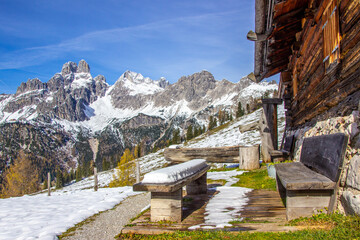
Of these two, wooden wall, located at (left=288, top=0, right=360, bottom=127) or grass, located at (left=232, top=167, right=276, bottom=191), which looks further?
grass, located at (left=232, top=167, right=276, bottom=191)

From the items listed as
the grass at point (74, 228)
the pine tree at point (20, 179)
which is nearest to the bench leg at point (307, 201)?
the grass at point (74, 228)

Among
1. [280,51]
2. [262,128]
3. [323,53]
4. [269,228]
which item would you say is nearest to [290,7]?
[323,53]

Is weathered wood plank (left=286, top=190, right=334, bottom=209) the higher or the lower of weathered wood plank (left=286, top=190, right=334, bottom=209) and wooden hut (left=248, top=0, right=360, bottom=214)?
the lower

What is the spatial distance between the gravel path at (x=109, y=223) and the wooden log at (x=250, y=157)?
567cm

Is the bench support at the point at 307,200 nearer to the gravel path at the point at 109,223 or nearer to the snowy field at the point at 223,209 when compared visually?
the snowy field at the point at 223,209

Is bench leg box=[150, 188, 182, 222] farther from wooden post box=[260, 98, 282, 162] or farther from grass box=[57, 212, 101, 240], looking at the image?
Result: wooden post box=[260, 98, 282, 162]

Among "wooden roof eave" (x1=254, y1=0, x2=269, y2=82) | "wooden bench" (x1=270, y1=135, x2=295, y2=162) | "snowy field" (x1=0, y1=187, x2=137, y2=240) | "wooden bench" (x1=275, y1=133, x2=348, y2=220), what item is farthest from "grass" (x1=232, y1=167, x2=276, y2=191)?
"snowy field" (x1=0, y1=187, x2=137, y2=240)

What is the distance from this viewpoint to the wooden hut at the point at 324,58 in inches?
169

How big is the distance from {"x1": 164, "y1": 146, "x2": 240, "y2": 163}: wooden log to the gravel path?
4.31m

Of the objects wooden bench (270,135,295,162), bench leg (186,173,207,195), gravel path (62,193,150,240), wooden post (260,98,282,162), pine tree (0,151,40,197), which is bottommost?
→ pine tree (0,151,40,197)

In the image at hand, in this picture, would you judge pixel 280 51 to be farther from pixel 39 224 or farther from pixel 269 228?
pixel 39 224

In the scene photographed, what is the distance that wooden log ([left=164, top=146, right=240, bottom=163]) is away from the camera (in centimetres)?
1473

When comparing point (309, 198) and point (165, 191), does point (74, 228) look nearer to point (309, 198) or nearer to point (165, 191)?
point (165, 191)

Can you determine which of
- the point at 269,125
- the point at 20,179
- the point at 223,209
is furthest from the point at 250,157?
the point at 20,179
